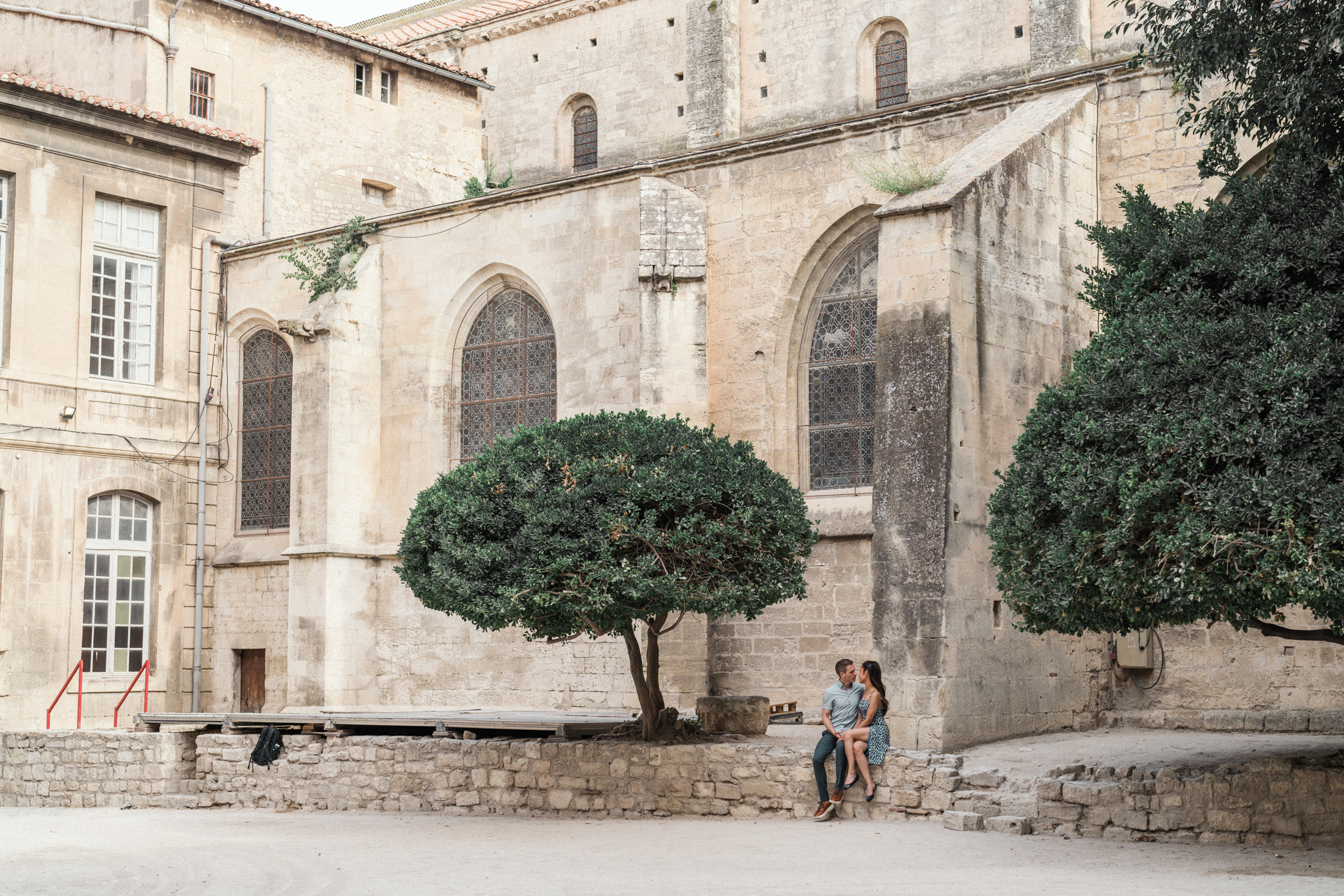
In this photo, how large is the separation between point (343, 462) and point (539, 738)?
268 inches

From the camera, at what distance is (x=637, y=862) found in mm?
10062

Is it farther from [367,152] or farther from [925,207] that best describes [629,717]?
[367,152]

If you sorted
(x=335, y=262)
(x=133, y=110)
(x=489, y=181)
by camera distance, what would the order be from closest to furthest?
(x=335, y=262)
(x=133, y=110)
(x=489, y=181)

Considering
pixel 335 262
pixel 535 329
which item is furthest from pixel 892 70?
pixel 335 262

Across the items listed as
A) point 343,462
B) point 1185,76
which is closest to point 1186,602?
point 1185,76

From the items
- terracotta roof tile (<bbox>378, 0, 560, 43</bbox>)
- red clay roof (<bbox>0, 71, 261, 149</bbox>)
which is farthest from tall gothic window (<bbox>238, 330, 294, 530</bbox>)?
terracotta roof tile (<bbox>378, 0, 560, 43</bbox>)

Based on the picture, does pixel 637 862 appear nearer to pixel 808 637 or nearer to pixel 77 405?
pixel 808 637

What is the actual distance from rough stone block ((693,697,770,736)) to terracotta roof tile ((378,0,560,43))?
62.8 ft

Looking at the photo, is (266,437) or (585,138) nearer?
(266,437)

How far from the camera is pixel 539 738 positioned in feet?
45.1

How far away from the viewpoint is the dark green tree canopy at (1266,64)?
9.95 meters

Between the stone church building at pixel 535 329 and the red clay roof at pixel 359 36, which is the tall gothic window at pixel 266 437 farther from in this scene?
the red clay roof at pixel 359 36

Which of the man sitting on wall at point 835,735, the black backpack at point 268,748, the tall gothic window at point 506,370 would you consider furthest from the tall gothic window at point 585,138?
the man sitting on wall at point 835,735

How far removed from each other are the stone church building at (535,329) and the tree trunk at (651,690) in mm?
2037
